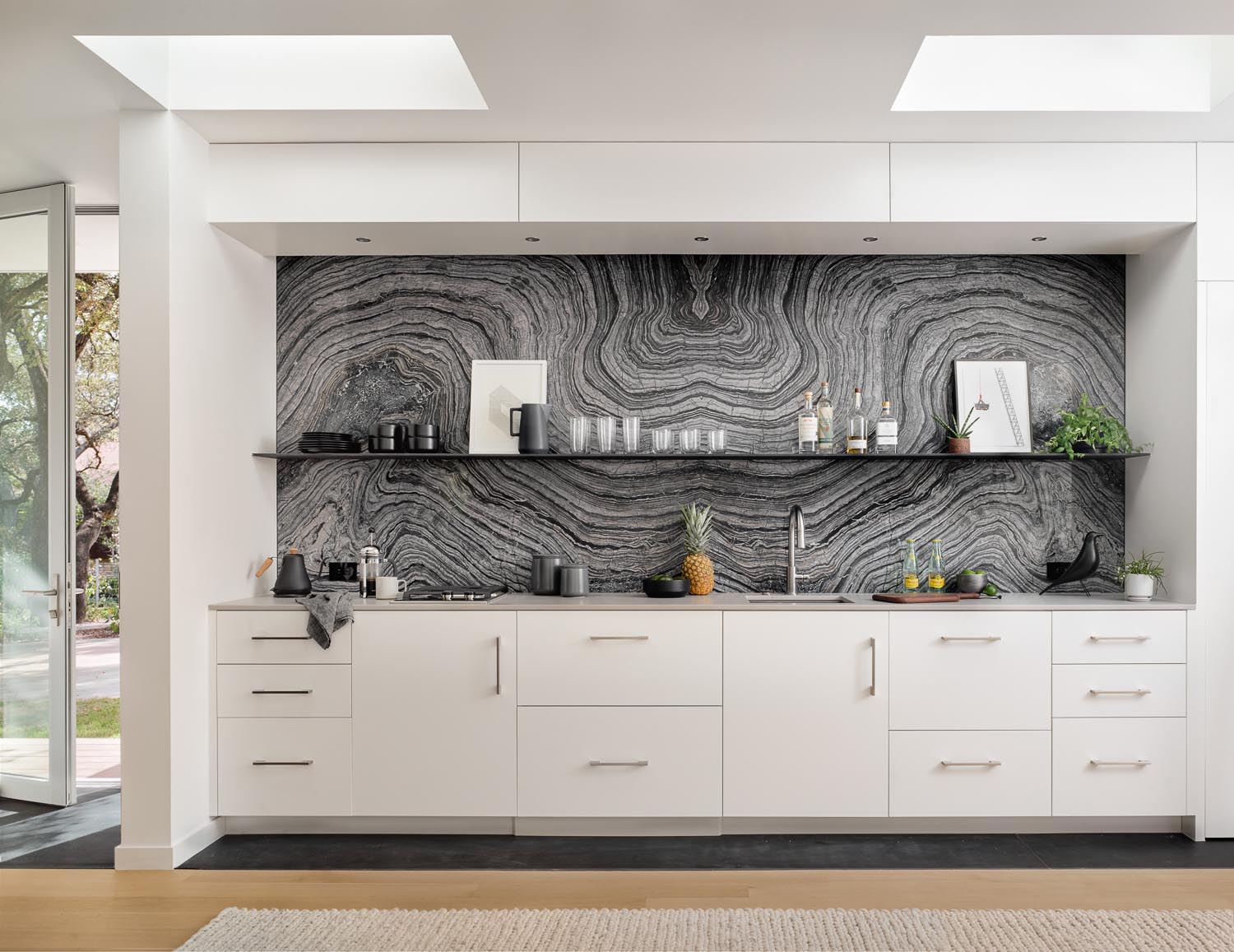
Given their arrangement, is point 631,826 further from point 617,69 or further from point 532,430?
point 617,69

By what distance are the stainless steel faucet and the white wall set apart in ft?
7.57

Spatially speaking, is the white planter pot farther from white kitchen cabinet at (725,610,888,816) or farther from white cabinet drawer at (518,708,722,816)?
white cabinet drawer at (518,708,722,816)

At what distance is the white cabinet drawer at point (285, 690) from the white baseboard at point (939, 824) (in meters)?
1.52

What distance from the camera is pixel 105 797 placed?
3795 mm

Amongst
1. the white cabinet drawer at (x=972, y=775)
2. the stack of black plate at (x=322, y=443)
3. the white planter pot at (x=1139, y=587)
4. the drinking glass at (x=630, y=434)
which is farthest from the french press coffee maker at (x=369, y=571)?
the white planter pot at (x=1139, y=587)

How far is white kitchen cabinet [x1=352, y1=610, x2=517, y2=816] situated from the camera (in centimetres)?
330

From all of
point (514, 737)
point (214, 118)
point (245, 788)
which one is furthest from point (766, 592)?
point (214, 118)

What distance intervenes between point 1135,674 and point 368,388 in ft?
10.8

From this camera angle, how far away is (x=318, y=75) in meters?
3.04

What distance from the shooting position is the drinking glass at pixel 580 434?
12.5ft

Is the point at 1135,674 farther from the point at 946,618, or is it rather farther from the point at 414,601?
the point at 414,601

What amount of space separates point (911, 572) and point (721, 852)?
4.58 feet

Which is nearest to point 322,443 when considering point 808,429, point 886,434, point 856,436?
point 808,429

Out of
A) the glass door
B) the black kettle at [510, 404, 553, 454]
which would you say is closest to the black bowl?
the black kettle at [510, 404, 553, 454]
